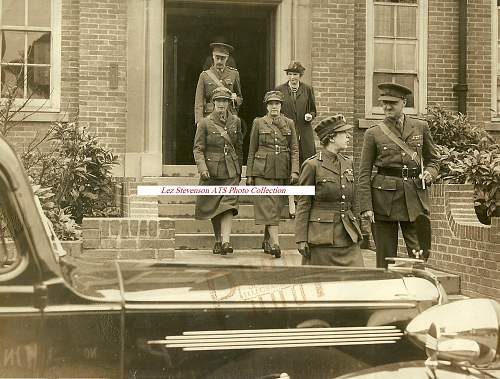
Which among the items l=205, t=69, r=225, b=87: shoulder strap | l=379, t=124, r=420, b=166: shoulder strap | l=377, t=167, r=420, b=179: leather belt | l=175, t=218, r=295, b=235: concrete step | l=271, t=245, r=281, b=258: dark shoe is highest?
l=205, t=69, r=225, b=87: shoulder strap

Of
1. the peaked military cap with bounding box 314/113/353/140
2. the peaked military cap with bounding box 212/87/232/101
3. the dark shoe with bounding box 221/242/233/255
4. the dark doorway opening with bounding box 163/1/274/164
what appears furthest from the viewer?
the dark doorway opening with bounding box 163/1/274/164

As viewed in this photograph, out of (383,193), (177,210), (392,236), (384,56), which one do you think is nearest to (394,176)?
(383,193)

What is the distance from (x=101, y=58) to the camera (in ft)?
35.2

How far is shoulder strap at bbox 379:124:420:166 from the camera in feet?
22.1

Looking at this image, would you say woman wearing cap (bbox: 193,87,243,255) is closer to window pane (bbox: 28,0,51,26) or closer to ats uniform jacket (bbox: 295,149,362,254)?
ats uniform jacket (bbox: 295,149,362,254)

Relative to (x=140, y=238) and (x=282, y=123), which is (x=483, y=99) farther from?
(x=140, y=238)

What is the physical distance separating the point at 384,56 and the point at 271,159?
14.5ft

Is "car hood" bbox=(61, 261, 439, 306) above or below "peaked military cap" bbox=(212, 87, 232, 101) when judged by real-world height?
below

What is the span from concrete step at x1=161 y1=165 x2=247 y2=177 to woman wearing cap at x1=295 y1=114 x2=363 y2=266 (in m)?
5.12

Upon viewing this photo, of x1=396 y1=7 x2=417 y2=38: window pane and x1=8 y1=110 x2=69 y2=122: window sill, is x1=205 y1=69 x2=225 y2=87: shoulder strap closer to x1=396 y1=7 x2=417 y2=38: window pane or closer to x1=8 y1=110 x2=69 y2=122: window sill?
x1=8 y1=110 x2=69 y2=122: window sill

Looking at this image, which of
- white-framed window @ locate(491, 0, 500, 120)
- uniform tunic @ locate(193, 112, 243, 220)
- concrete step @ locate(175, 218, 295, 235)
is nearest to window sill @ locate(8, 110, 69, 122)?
concrete step @ locate(175, 218, 295, 235)

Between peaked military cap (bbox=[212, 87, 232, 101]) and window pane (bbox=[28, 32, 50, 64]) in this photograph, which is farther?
window pane (bbox=[28, 32, 50, 64])

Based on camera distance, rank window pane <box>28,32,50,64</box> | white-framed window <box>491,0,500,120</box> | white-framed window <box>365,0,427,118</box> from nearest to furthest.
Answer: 1. window pane <box>28,32,50,64</box>
2. white-framed window <box>365,0,427,118</box>
3. white-framed window <box>491,0,500,120</box>

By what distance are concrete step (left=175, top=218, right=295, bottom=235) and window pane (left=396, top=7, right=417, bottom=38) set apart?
4298mm
